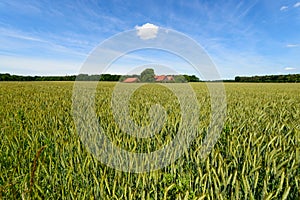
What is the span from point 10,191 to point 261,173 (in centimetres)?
183

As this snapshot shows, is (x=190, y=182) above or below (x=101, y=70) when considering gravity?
below

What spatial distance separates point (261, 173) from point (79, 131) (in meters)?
2.06

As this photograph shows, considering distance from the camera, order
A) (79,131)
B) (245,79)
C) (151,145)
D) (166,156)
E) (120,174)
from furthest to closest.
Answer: (245,79)
(79,131)
(151,145)
(166,156)
(120,174)

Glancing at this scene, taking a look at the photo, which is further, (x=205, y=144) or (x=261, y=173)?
(x=205, y=144)

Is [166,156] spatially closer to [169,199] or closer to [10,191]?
[169,199]

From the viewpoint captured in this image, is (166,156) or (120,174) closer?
(120,174)

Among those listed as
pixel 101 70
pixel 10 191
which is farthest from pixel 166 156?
pixel 101 70

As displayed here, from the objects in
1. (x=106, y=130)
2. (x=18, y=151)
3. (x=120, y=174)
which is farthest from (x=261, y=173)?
(x=18, y=151)

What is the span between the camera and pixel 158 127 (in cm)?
336

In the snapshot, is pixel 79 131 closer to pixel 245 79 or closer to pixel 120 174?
pixel 120 174

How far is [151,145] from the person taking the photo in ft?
8.66

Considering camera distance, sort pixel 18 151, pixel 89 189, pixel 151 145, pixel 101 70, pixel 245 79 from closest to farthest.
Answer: pixel 89 189
pixel 18 151
pixel 151 145
pixel 101 70
pixel 245 79

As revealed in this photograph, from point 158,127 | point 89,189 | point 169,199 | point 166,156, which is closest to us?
point 169,199

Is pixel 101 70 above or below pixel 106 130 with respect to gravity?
above
